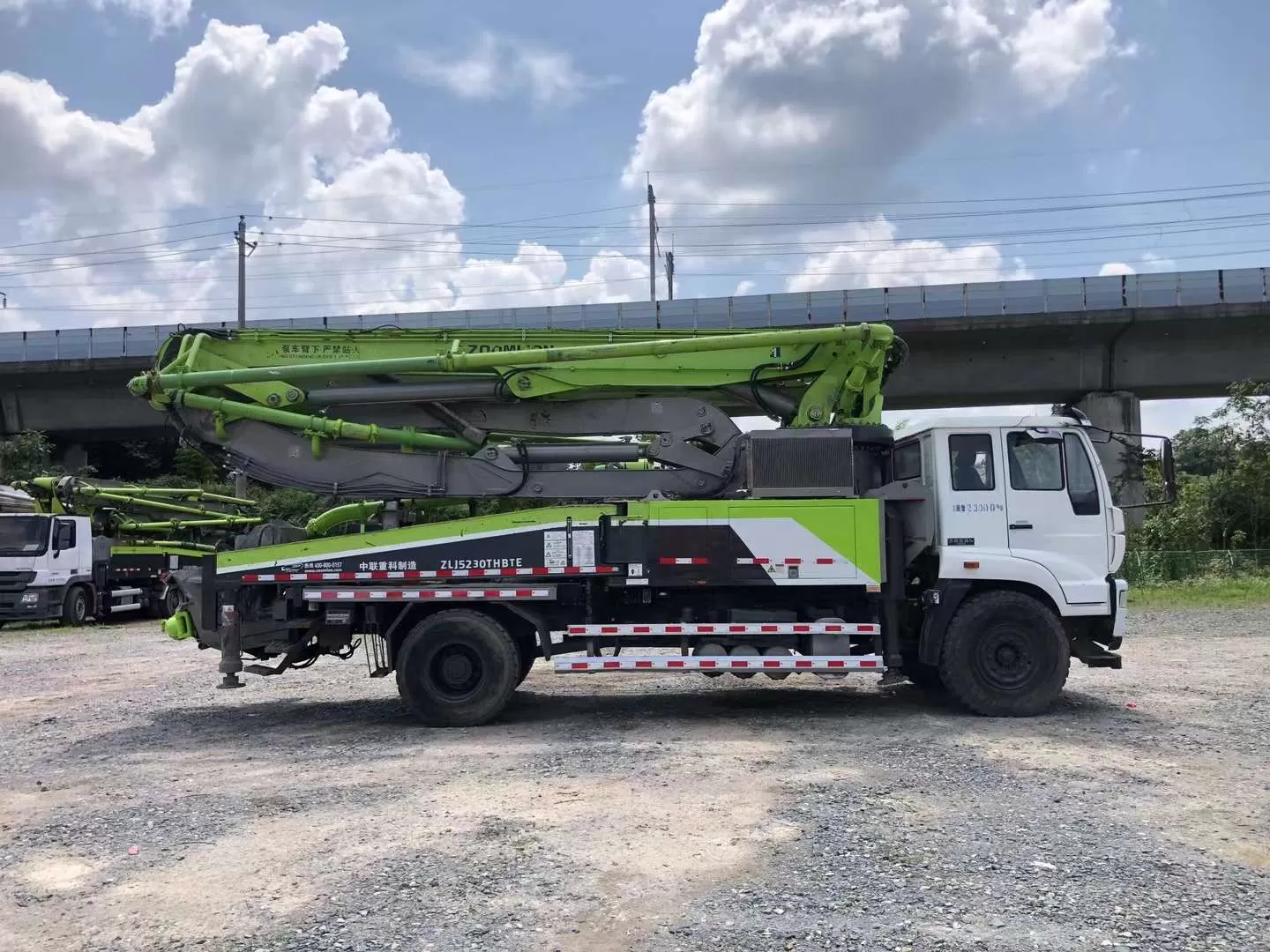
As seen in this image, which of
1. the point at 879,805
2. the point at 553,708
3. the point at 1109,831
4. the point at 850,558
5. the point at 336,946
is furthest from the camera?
the point at 553,708

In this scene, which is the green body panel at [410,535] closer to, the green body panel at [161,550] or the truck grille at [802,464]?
the truck grille at [802,464]

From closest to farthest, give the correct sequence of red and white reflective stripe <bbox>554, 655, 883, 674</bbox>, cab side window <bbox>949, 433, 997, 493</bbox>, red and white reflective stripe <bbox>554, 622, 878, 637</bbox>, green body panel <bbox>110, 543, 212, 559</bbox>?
1. red and white reflective stripe <bbox>554, 655, 883, 674</bbox>
2. red and white reflective stripe <bbox>554, 622, 878, 637</bbox>
3. cab side window <bbox>949, 433, 997, 493</bbox>
4. green body panel <bbox>110, 543, 212, 559</bbox>

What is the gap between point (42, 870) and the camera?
5.12 m

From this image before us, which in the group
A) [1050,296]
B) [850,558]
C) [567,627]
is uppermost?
[1050,296]

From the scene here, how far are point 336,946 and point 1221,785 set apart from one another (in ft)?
18.2

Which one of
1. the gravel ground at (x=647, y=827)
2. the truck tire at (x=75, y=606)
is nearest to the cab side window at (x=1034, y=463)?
the gravel ground at (x=647, y=827)

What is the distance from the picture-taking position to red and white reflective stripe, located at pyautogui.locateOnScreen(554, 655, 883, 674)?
8.60 meters

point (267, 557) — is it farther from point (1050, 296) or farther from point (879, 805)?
point (1050, 296)

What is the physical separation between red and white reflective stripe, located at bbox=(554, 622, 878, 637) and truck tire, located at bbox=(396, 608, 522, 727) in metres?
0.68

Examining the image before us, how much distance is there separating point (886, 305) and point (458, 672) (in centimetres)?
2478

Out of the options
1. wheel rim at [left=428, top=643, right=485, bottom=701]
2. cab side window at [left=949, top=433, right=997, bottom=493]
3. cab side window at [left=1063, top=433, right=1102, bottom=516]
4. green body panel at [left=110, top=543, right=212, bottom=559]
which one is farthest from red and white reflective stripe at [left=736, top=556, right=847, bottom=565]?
green body panel at [left=110, top=543, right=212, bottom=559]

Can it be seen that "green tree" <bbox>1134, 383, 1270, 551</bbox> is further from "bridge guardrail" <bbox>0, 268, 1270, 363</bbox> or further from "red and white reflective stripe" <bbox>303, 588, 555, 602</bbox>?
"red and white reflective stripe" <bbox>303, 588, 555, 602</bbox>

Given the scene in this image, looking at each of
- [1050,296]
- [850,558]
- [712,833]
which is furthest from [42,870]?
[1050,296]

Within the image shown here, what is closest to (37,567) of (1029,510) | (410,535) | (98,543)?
(98,543)
